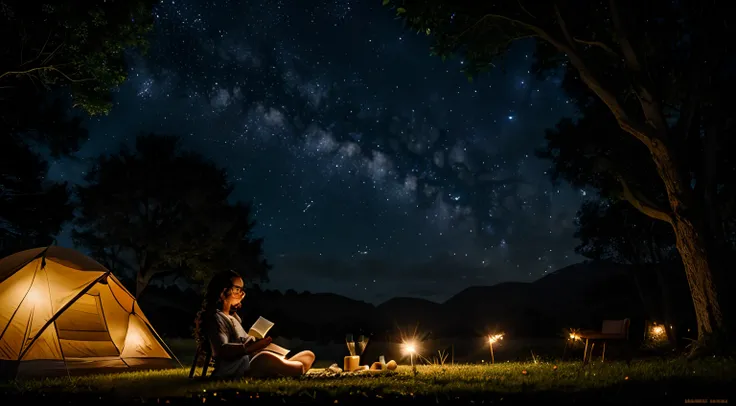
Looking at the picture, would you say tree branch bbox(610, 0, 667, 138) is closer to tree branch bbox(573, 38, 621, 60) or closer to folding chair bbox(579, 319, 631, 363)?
tree branch bbox(573, 38, 621, 60)

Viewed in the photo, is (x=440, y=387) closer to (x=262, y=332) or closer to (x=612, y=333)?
(x=262, y=332)

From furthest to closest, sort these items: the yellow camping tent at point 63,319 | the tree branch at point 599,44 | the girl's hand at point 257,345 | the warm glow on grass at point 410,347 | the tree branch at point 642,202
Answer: the tree branch at point 599,44 < the tree branch at point 642,202 < the yellow camping tent at point 63,319 < the warm glow on grass at point 410,347 < the girl's hand at point 257,345

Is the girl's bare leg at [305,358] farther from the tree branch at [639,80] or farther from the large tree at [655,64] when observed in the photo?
the tree branch at [639,80]

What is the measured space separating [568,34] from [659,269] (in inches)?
729

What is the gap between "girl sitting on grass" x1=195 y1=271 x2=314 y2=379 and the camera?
9414 mm

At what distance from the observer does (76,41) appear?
1343 cm

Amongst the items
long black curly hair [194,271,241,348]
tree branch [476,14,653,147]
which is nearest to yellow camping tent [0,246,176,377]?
long black curly hair [194,271,241,348]

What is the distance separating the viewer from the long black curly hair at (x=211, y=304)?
9750 millimetres

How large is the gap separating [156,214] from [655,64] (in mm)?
22655

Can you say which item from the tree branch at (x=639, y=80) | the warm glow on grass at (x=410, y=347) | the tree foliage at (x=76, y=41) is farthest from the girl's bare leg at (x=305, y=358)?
the tree foliage at (x=76, y=41)

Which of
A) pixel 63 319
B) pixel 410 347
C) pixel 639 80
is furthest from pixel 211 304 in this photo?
pixel 639 80

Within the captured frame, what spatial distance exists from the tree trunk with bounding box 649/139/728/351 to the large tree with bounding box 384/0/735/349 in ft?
0.06

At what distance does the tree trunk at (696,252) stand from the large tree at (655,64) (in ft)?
0.06

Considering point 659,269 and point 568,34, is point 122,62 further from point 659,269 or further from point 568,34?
point 659,269
